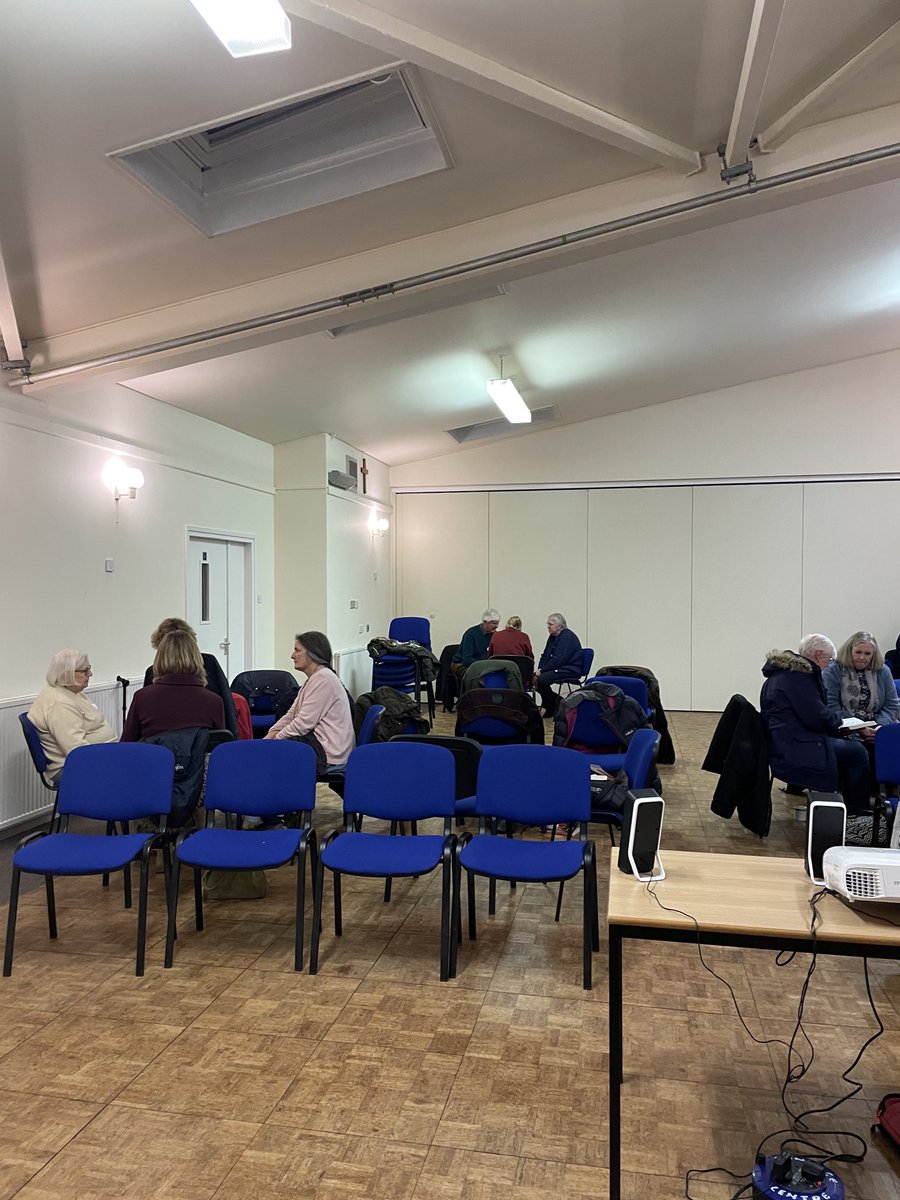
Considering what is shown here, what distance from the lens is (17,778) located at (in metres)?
5.16

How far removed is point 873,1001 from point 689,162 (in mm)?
3920

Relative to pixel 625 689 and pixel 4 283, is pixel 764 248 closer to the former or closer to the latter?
pixel 625 689

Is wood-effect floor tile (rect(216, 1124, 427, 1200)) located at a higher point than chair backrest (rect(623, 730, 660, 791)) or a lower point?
lower

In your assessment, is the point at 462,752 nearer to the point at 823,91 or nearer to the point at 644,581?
the point at 823,91

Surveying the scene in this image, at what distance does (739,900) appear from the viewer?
2240 mm

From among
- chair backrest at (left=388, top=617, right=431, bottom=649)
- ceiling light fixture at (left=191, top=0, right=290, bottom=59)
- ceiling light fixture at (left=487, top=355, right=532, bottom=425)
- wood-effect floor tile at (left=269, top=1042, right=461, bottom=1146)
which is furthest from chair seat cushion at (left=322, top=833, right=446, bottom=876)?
chair backrest at (left=388, top=617, right=431, bottom=649)

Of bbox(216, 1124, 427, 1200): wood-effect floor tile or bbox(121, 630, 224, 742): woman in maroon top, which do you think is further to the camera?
bbox(121, 630, 224, 742): woman in maroon top

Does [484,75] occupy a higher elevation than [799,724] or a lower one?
higher

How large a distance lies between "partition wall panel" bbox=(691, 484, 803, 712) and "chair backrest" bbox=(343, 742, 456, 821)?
7.48m

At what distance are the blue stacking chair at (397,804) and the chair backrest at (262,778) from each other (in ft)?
0.67

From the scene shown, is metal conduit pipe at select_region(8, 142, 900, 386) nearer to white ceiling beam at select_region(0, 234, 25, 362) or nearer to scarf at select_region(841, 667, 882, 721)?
white ceiling beam at select_region(0, 234, 25, 362)

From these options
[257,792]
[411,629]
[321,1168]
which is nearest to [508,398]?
[411,629]

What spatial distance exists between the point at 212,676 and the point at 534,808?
244cm

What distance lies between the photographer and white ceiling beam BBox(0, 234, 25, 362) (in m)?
4.30
